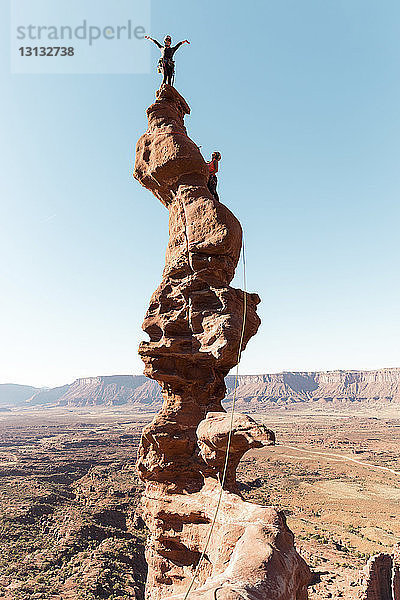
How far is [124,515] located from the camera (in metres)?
36.2

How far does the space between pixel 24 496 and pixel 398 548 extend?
4089 centimetres

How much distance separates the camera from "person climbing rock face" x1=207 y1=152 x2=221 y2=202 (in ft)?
40.7

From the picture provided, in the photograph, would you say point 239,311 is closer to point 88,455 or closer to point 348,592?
point 348,592

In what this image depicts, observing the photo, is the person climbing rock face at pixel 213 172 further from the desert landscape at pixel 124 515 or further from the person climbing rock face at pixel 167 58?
the desert landscape at pixel 124 515

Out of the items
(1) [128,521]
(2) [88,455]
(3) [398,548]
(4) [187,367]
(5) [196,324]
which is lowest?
(2) [88,455]

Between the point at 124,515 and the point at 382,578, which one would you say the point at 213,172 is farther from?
the point at 124,515

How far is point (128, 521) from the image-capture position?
3503 centimetres

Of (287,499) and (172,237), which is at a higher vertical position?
(172,237)

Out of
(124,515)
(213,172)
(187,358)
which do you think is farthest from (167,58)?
(124,515)

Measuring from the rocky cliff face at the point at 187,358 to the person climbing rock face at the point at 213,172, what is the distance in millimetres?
1270

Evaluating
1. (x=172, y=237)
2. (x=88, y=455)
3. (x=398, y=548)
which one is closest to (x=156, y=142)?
(x=172, y=237)

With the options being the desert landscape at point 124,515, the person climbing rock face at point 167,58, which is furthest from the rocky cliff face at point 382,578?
the person climbing rock face at point 167,58

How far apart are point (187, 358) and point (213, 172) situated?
6.42 metres

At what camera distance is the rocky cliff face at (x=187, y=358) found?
8.59 metres
